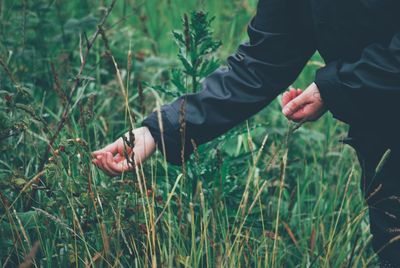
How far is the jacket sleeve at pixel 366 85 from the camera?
6.10ft

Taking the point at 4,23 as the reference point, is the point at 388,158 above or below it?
below

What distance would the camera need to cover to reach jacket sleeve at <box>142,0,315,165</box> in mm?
2115

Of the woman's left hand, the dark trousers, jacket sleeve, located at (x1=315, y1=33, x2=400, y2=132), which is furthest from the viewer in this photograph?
the dark trousers

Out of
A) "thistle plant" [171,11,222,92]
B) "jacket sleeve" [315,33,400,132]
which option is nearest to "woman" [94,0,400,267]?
"jacket sleeve" [315,33,400,132]

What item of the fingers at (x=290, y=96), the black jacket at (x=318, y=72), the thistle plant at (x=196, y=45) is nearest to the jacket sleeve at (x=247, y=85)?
the black jacket at (x=318, y=72)

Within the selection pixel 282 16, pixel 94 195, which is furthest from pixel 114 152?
pixel 282 16

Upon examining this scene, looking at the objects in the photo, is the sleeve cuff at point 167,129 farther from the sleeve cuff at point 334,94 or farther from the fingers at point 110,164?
the sleeve cuff at point 334,94

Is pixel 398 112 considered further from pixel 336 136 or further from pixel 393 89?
pixel 336 136

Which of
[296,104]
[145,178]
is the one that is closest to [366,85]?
[296,104]

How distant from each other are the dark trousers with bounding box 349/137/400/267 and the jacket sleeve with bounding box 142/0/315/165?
31cm

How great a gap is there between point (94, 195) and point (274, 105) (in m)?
1.72

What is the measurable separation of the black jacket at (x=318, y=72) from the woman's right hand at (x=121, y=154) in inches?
1.1

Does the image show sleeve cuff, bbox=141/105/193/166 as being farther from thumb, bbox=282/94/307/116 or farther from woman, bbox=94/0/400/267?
thumb, bbox=282/94/307/116

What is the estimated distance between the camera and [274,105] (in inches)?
147
